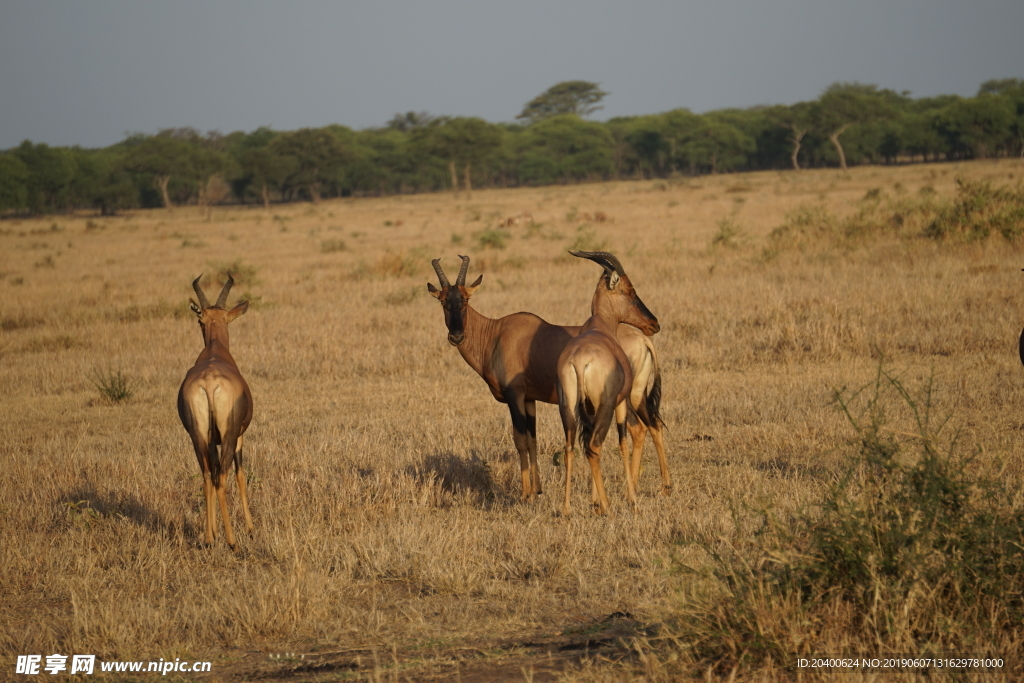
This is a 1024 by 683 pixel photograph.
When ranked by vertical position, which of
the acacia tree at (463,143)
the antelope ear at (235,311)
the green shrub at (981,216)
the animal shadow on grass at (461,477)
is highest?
the acacia tree at (463,143)

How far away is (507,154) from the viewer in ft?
267

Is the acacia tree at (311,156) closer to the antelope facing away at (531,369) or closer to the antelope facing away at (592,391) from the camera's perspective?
the antelope facing away at (531,369)

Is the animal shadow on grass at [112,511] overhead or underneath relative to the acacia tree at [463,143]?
underneath

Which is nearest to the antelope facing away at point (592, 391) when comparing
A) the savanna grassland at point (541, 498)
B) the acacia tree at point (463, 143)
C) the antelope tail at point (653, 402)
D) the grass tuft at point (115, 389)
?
the savanna grassland at point (541, 498)

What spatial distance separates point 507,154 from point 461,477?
76.4 meters

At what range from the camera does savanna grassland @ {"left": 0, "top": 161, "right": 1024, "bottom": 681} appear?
3740 mm

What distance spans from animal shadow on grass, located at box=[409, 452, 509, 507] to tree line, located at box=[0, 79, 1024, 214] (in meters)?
56.0

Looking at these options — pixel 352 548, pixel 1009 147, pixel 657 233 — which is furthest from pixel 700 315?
pixel 1009 147

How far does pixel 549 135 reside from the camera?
90125mm

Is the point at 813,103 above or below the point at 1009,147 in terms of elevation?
above

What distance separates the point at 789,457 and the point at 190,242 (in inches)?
1170

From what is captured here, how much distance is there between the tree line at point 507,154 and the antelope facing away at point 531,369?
56.6 metres

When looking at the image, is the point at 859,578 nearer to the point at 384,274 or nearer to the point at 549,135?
the point at 384,274

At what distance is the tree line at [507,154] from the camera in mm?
63500
